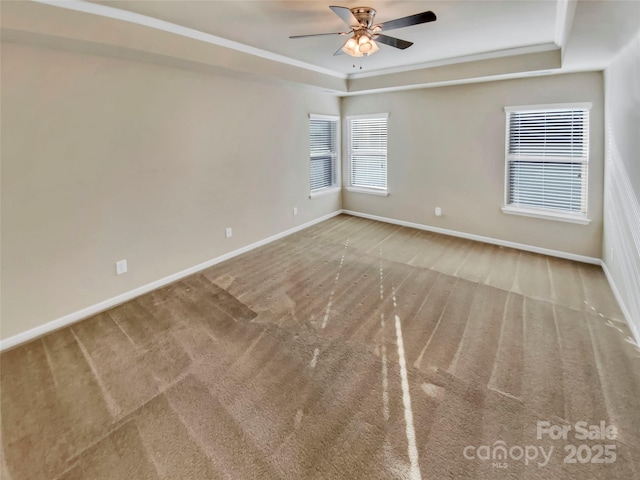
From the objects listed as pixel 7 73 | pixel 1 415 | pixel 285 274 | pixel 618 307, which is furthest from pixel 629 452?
pixel 7 73

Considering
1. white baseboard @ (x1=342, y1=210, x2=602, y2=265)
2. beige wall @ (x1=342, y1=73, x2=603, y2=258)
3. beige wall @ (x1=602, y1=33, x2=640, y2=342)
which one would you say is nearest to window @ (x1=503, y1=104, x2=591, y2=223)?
beige wall @ (x1=342, y1=73, x2=603, y2=258)

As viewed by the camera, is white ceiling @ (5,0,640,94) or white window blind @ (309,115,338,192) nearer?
white ceiling @ (5,0,640,94)

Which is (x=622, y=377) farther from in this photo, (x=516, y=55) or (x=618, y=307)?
(x=516, y=55)

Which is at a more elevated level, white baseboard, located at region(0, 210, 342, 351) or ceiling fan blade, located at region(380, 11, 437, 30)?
ceiling fan blade, located at region(380, 11, 437, 30)

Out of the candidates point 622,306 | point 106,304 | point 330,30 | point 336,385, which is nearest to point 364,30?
point 330,30

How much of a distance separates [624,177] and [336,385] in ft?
10.6

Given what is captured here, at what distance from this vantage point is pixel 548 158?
4.37 m

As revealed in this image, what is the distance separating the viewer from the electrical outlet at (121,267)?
11.2ft

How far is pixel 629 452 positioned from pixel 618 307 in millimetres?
1969

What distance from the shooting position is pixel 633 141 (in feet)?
9.00

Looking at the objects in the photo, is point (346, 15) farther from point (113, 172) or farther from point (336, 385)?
point (336, 385)

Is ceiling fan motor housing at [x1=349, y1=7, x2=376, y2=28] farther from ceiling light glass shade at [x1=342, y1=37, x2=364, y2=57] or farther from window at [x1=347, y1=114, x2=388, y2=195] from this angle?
window at [x1=347, y1=114, x2=388, y2=195]

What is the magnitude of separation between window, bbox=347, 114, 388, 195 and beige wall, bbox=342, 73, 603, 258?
193 millimetres

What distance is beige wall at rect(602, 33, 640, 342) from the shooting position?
265 cm
